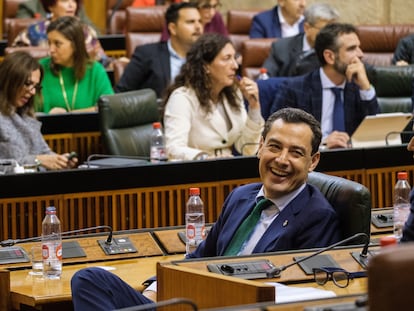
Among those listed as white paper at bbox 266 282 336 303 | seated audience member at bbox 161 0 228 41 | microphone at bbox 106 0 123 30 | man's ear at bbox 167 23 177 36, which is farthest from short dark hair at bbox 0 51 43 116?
microphone at bbox 106 0 123 30

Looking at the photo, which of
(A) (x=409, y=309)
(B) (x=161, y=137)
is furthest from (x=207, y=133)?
(A) (x=409, y=309)

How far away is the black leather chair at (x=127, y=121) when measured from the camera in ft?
22.3

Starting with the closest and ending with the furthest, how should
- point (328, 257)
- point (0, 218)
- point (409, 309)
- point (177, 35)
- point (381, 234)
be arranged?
point (409, 309), point (328, 257), point (381, 234), point (0, 218), point (177, 35)

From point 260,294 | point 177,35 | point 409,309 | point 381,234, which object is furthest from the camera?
point 177,35

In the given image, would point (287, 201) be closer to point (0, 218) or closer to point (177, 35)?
point (0, 218)

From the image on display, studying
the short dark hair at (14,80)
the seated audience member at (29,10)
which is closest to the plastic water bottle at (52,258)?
the short dark hair at (14,80)

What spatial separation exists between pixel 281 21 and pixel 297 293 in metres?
7.18

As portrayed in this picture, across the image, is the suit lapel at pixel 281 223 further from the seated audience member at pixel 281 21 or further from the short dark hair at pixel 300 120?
the seated audience member at pixel 281 21

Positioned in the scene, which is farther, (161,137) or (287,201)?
(161,137)

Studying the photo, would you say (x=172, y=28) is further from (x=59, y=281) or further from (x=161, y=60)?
(x=59, y=281)

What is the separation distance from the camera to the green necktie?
13.0 ft

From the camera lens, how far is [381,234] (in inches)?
174

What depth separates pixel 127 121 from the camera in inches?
273

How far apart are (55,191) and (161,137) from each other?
60.6 inches
